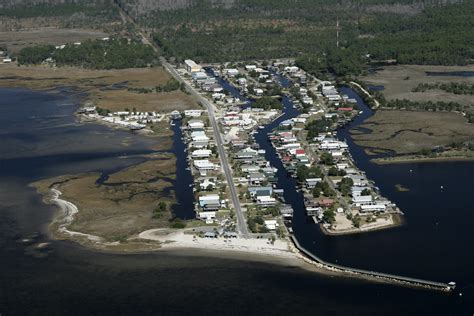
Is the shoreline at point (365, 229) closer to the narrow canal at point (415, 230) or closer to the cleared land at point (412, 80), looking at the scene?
the narrow canal at point (415, 230)

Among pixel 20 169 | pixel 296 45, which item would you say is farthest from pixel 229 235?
pixel 296 45

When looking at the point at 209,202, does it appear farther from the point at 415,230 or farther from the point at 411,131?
the point at 411,131

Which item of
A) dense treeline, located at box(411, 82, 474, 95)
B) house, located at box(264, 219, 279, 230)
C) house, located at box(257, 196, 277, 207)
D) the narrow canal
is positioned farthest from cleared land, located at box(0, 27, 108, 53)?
house, located at box(264, 219, 279, 230)

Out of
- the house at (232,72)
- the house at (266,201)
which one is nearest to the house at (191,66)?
the house at (232,72)

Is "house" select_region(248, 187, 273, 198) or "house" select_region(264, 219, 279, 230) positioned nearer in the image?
"house" select_region(264, 219, 279, 230)

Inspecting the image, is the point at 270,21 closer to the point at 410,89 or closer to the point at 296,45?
the point at 296,45

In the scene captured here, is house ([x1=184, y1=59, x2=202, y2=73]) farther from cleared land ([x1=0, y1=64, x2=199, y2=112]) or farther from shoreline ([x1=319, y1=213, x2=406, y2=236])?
shoreline ([x1=319, y1=213, x2=406, y2=236])
